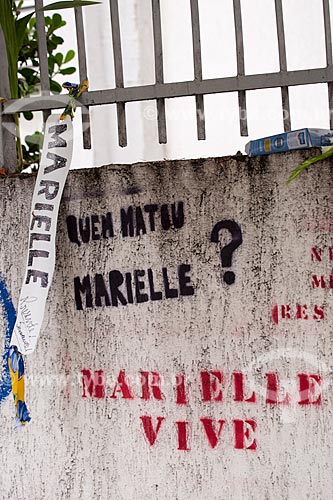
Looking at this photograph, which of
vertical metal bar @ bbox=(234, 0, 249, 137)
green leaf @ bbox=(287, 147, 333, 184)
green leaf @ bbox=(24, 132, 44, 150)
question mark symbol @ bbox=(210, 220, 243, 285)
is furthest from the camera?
green leaf @ bbox=(24, 132, 44, 150)

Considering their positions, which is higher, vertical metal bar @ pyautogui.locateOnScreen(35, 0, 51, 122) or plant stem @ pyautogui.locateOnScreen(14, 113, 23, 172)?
vertical metal bar @ pyautogui.locateOnScreen(35, 0, 51, 122)

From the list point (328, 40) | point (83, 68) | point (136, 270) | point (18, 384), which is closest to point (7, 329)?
point (18, 384)

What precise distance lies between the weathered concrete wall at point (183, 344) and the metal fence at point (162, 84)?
0.21 m

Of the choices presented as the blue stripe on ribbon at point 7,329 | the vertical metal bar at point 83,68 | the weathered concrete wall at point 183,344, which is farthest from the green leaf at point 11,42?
the blue stripe on ribbon at point 7,329

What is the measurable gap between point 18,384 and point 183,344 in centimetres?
63

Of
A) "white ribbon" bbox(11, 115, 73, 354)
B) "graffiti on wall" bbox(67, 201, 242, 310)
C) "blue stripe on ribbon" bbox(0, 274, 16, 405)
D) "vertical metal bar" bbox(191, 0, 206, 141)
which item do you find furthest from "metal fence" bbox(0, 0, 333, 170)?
"blue stripe on ribbon" bbox(0, 274, 16, 405)

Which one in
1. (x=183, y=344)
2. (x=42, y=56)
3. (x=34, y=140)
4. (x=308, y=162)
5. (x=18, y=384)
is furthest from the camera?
(x=34, y=140)

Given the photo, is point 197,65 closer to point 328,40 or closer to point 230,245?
point 328,40

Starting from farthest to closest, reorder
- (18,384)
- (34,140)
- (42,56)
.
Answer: (34,140) < (42,56) < (18,384)

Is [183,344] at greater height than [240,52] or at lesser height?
lesser

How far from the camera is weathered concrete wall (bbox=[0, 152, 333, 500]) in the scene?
94.8 inches

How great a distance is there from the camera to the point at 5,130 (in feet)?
8.94

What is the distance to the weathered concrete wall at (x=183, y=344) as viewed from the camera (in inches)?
94.8

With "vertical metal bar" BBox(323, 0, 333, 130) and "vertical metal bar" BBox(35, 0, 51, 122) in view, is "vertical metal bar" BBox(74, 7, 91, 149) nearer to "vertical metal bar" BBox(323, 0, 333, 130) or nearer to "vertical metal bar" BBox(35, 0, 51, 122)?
"vertical metal bar" BBox(35, 0, 51, 122)
